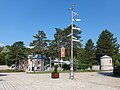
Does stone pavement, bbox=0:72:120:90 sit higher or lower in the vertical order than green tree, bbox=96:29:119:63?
lower

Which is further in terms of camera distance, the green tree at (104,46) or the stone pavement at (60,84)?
the green tree at (104,46)

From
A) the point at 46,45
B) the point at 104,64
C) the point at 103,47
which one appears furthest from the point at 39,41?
the point at 103,47

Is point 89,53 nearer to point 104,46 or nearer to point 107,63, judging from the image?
point 104,46

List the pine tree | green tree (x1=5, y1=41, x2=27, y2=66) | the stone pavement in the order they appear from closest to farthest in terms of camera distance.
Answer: the stone pavement, green tree (x1=5, y1=41, x2=27, y2=66), the pine tree

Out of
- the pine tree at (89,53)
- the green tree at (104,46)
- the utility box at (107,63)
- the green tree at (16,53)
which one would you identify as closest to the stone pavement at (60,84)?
the utility box at (107,63)

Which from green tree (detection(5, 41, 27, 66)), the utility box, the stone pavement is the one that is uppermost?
green tree (detection(5, 41, 27, 66))

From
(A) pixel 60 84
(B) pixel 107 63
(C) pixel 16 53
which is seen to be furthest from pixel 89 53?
(A) pixel 60 84

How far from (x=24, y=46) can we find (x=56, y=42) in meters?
12.8

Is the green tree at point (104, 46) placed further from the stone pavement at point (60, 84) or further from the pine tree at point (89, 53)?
the stone pavement at point (60, 84)

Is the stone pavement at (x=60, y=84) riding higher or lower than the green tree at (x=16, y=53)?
lower

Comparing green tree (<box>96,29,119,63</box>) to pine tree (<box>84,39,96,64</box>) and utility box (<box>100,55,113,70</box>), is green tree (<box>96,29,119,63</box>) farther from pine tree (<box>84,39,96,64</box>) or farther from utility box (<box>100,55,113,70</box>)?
utility box (<box>100,55,113,70</box>)

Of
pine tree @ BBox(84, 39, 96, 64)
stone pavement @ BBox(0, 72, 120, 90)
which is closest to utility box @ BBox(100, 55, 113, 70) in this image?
pine tree @ BBox(84, 39, 96, 64)

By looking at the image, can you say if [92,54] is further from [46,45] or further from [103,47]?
[46,45]

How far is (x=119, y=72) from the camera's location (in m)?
29.6
